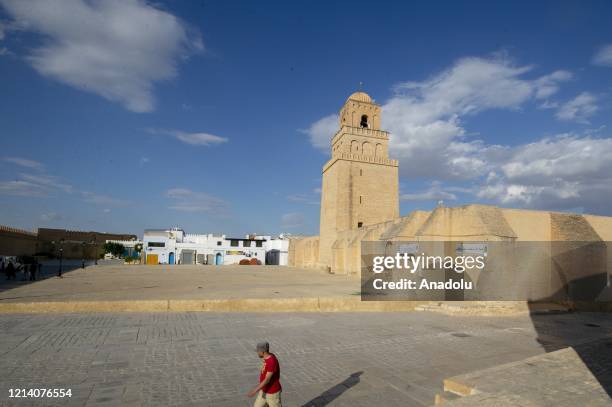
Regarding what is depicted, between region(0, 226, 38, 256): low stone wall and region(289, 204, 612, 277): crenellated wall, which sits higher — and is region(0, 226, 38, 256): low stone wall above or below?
below

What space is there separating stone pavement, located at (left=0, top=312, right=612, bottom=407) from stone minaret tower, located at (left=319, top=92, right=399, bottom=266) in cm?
2470

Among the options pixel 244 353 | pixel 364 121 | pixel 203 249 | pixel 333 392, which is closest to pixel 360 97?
pixel 364 121

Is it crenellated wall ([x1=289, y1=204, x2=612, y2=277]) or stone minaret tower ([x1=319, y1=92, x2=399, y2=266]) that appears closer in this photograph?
crenellated wall ([x1=289, y1=204, x2=612, y2=277])

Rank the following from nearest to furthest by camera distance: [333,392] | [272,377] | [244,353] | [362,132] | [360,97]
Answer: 1. [272,377]
2. [333,392]
3. [244,353]
4. [362,132]
5. [360,97]

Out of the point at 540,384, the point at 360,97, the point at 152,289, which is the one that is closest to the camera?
the point at 540,384

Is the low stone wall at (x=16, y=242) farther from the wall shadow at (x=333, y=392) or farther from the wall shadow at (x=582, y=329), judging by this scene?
the wall shadow at (x=582, y=329)

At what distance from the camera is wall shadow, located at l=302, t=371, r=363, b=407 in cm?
496

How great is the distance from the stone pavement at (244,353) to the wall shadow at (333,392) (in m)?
0.02

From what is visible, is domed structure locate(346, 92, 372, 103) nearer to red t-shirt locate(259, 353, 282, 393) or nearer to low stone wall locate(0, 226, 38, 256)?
low stone wall locate(0, 226, 38, 256)

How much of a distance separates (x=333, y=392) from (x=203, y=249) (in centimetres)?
4978

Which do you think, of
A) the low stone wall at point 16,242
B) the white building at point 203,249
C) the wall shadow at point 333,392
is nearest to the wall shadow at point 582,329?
the wall shadow at point 333,392

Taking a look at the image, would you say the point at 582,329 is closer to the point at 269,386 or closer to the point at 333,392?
the point at 333,392

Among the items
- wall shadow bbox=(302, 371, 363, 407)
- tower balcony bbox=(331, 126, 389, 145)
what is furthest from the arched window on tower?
wall shadow bbox=(302, 371, 363, 407)

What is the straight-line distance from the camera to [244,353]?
7.04m
